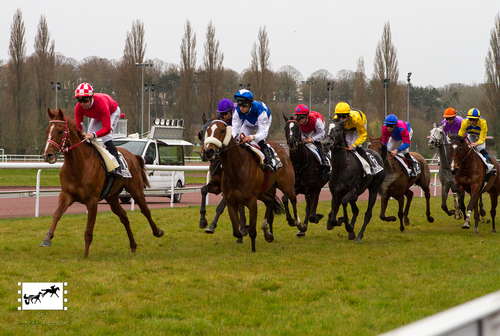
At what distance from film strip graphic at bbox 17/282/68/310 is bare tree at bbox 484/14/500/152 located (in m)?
38.6

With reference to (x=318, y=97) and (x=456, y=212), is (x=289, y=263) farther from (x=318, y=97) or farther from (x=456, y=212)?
(x=318, y=97)

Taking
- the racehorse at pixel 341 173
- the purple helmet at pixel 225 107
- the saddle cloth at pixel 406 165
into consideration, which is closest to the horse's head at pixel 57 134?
the purple helmet at pixel 225 107

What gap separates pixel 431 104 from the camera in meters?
79.4

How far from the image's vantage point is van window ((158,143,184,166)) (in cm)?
1609

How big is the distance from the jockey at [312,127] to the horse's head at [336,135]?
0.68 metres

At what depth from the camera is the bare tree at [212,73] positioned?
4216 cm

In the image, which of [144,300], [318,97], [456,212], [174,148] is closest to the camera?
[144,300]

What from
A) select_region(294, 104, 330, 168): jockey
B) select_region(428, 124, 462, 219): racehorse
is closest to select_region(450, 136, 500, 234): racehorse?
select_region(428, 124, 462, 219): racehorse

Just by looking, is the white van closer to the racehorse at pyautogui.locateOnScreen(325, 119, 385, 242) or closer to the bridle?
the racehorse at pyautogui.locateOnScreen(325, 119, 385, 242)

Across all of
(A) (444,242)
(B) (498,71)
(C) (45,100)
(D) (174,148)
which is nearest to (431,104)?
(B) (498,71)

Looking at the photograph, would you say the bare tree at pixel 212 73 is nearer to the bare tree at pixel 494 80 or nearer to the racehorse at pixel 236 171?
the bare tree at pixel 494 80

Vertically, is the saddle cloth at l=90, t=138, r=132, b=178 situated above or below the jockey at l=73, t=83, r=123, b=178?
below

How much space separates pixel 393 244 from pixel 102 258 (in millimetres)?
4080

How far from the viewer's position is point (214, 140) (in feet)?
21.1
